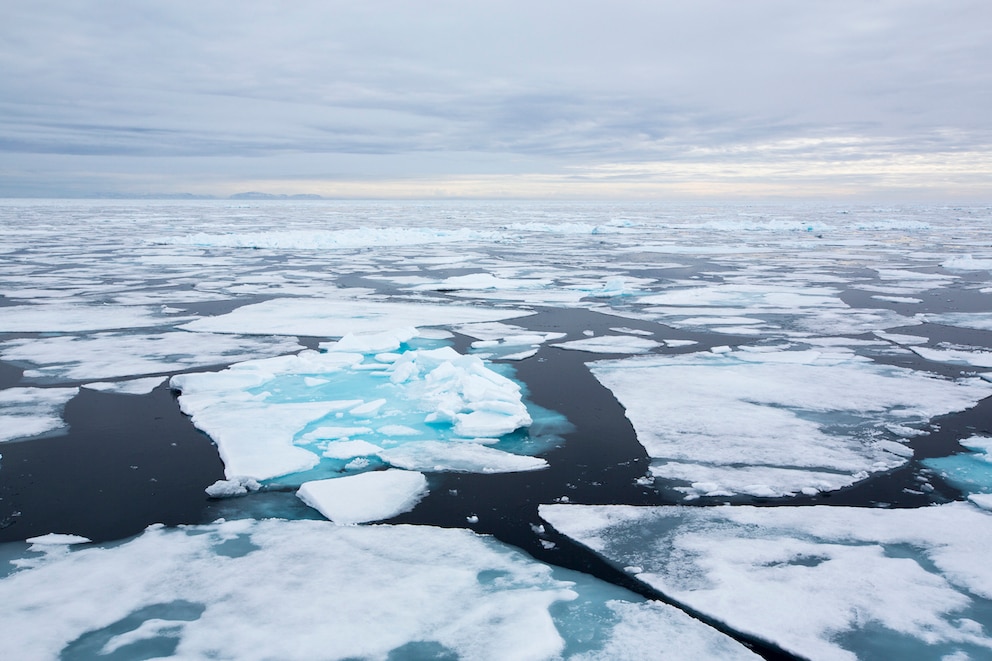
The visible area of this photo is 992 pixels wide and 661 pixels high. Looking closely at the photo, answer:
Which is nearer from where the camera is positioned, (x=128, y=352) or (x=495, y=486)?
(x=495, y=486)

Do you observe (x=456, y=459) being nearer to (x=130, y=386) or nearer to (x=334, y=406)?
(x=334, y=406)

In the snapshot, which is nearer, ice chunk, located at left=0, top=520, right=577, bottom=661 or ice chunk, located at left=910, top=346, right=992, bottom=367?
ice chunk, located at left=0, top=520, right=577, bottom=661

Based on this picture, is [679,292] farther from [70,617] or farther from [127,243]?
[127,243]

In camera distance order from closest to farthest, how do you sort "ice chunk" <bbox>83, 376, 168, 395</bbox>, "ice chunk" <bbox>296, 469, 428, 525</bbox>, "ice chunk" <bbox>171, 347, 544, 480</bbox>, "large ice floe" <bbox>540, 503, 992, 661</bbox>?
"large ice floe" <bbox>540, 503, 992, 661</bbox> → "ice chunk" <bbox>296, 469, 428, 525</bbox> → "ice chunk" <bbox>171, 347, 544, 480</bbox> → "ice chunk" <bbox>83, 376, 168, 395</bbox>

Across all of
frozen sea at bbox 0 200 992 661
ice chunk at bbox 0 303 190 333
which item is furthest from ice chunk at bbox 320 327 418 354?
ice chunk at bbox 0 303 190 333

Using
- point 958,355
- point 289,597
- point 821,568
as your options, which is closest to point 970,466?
point 821,568

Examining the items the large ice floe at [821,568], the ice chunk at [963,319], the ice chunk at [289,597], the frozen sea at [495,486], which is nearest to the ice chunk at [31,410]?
the frozen sea at [495,486]

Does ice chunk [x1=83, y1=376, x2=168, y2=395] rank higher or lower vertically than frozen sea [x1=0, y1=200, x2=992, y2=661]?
higher

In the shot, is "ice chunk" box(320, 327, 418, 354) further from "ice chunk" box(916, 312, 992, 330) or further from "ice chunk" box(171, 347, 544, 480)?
"ice chunk" box(916, 312, 992, 330)
